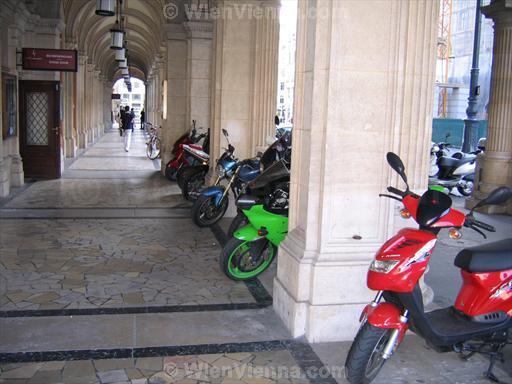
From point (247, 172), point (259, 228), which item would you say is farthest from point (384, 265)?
point (247, 172)

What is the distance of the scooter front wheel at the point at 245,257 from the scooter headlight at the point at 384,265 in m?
2.34

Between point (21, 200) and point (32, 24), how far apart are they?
15.9ft

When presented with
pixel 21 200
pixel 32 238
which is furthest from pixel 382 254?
pixel 21 200

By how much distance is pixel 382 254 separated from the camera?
3.44 metres

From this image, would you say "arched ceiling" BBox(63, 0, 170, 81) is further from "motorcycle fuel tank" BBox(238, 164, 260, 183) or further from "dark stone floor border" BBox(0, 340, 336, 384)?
"dark stone floor border" BBox(0, 340, 336, 384)

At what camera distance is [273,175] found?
6117 mm

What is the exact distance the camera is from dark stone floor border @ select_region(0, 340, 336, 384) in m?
3.92

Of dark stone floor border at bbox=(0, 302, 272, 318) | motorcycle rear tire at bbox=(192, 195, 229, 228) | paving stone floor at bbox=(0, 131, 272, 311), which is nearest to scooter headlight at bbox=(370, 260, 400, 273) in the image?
dark stone floor border at bbox=(0, 302, 272, 318)

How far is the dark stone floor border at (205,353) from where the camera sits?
12.9ft

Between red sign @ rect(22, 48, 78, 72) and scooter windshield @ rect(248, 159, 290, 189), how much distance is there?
7321 mm

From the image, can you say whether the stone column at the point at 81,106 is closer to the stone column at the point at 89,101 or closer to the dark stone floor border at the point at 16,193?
the stone column at the point at 89,101

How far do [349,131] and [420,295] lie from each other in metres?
1.34

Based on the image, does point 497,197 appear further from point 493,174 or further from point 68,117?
point 68,117

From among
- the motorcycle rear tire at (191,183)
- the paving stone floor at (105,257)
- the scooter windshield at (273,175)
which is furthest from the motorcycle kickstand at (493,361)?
the motorcycle rear tire at (191,183)
